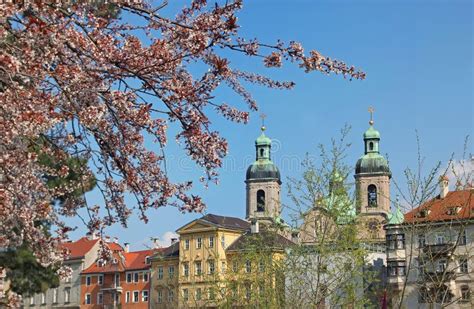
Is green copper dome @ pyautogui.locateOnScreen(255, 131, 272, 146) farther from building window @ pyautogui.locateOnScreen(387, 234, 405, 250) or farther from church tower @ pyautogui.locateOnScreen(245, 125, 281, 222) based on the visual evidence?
building window @ pyautogui.locateOnScreen(387, 234, 405, 250)

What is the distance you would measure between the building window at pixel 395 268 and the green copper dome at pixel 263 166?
41307mm

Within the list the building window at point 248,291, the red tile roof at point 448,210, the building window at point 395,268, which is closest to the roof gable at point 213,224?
the building window at point 395,268

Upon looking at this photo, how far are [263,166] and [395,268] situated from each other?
4274cm

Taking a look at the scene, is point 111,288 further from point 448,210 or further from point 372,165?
point 448,210

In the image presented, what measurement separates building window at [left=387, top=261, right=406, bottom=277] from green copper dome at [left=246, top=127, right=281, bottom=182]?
1626 inches

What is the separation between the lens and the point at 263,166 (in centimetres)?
9175

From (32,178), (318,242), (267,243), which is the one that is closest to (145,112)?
(32,178)

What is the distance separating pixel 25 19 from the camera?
19.2 feet

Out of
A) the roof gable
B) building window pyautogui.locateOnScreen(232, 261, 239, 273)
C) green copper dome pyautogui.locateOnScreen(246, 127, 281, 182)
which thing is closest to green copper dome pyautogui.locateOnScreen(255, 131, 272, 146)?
green copper dome pyautogui.locateOnScreen(246, 127, 281, 182)

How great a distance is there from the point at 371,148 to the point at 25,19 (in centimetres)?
8250

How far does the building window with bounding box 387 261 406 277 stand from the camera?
1961 inches

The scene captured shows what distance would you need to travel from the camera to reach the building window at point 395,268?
49812 mm

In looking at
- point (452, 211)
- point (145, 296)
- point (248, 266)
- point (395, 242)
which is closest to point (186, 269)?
point (145, 296)

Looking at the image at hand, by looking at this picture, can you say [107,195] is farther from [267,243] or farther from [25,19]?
[267,243]
